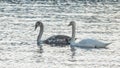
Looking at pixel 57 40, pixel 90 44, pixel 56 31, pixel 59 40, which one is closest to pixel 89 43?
pixel 90 44

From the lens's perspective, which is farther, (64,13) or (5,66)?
(64,13)

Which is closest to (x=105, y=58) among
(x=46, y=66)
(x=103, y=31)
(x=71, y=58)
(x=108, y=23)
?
(x=71, y=58)

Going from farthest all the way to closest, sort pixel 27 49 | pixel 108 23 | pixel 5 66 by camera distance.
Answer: pixel 108 23 < pixel 27 49 < pixel 5 66

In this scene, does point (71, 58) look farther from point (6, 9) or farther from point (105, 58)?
point (6, 9)

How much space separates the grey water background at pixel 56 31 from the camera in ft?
71.7

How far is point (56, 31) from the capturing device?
96.3 ft

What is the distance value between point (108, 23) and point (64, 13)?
219 inches

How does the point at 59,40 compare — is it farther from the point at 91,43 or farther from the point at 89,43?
the point at 91,43

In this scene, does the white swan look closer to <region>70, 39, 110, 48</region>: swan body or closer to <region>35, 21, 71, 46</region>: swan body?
<region>70, 39, 110, 48</region>: swan body

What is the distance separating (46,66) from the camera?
2094 cm

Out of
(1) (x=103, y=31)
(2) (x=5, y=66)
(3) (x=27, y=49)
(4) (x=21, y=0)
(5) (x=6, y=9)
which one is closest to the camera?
(2) (x=5, y=66)

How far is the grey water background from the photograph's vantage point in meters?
21.8

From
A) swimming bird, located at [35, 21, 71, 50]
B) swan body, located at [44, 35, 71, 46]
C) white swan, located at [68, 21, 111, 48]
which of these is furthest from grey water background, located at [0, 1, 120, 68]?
swan body, located at [44, 35, 71, 46]

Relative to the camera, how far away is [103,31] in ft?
96.9
